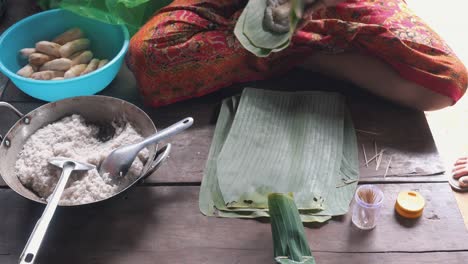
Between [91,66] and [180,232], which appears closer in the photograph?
[180,232]

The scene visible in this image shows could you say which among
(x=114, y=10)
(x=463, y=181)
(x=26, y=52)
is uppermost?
(x=114, y=10)

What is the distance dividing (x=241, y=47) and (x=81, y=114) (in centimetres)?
41

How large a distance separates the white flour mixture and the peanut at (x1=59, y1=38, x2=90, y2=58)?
0.29m

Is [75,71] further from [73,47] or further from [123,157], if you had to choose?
[123,157]

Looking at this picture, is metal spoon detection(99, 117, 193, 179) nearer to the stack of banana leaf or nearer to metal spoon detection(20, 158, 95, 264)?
metal spoon detection(20, 158, 95, 264)

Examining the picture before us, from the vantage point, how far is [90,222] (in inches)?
37.3

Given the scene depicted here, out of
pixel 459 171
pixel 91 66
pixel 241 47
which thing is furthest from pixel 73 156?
pixel 459 171

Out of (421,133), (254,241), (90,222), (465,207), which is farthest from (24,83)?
(465,207)

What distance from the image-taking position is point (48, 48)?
1.25m

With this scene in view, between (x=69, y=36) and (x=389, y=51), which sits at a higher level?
(x=389, y=51)

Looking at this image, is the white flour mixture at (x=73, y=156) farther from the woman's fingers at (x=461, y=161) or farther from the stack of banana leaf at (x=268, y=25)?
the woman's fingers at (x=461, y=161)

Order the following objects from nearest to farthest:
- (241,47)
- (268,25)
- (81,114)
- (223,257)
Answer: (268,25)
(223,257)
(81,114)
(241,47)

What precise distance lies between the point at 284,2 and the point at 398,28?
468 mm

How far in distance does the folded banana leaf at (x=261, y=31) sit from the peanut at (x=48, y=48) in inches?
25.9
